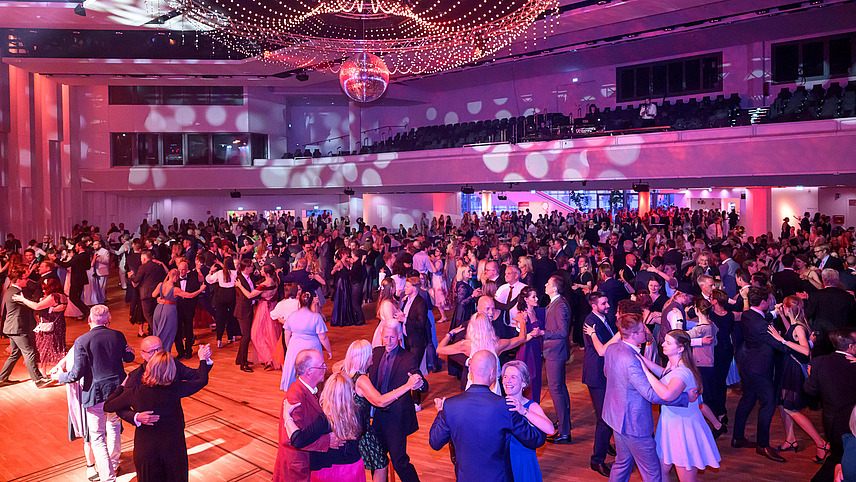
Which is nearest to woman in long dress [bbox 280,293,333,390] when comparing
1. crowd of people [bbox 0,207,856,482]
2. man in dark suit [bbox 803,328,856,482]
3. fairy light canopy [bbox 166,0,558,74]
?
crowd of people [bbox 0,207,856,482]

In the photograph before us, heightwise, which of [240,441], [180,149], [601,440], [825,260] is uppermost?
[180,149]

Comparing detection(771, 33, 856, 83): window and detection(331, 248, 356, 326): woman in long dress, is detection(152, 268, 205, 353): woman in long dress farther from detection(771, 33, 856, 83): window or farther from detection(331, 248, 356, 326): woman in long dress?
detection(771, 33, 856, 83): window

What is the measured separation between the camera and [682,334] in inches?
159

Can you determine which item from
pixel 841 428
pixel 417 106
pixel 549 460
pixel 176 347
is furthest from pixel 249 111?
pixel 841 428

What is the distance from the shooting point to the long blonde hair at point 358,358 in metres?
3.78

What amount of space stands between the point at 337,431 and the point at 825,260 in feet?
24.6

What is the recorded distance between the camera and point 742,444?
209 inches

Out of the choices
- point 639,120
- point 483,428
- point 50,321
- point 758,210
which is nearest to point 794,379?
point 483,428

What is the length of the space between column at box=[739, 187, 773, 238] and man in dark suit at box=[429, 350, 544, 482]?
59.4 ft

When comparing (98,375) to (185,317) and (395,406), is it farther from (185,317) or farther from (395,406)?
(185,317)

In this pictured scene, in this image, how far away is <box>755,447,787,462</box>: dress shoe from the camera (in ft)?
16.5

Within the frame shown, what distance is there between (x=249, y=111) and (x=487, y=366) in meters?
24.1

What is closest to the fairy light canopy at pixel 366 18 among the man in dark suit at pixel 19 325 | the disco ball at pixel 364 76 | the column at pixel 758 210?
the disco ball at pixel 364 76

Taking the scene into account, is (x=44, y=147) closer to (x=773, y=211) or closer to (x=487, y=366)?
(x=487, y=366)
